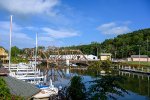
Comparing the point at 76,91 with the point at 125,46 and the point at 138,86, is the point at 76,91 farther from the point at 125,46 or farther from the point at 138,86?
the point at 125,46

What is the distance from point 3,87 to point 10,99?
2.01 ft

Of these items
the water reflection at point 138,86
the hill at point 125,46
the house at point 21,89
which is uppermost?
the hill at point 125,46

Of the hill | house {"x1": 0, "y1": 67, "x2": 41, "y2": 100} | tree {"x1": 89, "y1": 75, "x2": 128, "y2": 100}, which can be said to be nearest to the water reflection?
tree {"x1": 89, "y1": 75, "x2": 128, "y2": 100}

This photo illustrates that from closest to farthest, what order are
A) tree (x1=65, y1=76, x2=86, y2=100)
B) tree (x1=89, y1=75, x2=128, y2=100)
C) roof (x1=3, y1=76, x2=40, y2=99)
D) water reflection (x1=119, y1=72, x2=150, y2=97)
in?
roof (x1=3, y1=76, x2=40, y2=99), tree (x1=89, y1=75, x2=128, y2=100), tree (x1=65, y1=76, x2=86, y2=100), water reflection (x1=119, y1=72, x2=150, y2=97)

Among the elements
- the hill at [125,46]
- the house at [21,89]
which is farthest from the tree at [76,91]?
the hill at [125,46]

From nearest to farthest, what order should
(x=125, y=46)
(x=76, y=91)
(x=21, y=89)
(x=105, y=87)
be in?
(x=21, y=89) < (x=105, y=87) < (x=76, y=91) < (x=125, y=46)

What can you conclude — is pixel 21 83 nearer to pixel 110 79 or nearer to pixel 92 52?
pixel 110 79

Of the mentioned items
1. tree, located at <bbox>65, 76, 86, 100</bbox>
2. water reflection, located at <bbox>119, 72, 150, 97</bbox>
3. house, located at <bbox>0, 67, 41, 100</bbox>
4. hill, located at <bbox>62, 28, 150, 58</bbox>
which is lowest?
water reflection, located at <bbox>119, 72, 150, 97</bbox>

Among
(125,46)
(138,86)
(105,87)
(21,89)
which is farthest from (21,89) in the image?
(125,46)

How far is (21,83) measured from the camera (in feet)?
53.3

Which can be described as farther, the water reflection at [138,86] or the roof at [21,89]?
the water reflection at [138,86]

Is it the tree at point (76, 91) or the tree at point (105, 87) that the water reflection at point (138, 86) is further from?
the tree at point (105, 87)

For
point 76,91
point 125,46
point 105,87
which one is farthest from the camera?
point 125,46

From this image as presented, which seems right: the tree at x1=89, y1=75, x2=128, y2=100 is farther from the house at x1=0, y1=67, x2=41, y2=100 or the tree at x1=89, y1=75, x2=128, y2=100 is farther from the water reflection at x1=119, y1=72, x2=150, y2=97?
the water reflection at x1=119, y1=72, x2=150, y2=97
